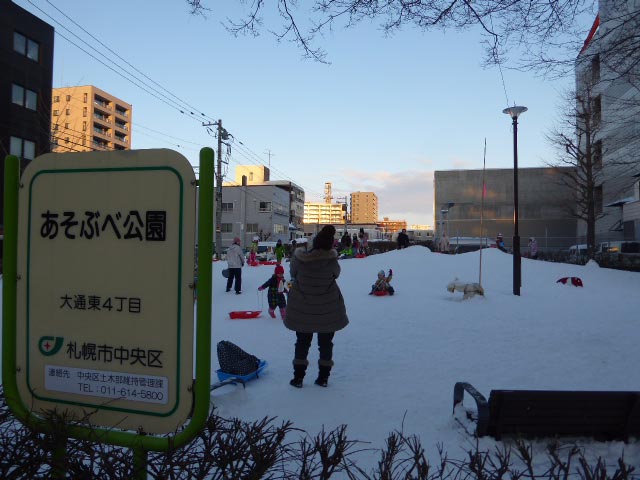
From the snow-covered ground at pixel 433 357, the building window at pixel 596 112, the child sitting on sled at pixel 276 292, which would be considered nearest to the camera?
the snow-covered ground at pixel 433 357

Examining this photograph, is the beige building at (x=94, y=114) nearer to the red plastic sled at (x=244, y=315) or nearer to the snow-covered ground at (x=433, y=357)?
the red plastic sled at (x=244, y=315)

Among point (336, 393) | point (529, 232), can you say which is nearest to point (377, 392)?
point (336, 393)

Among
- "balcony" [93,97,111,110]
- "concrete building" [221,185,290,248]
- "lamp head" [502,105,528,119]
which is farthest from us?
"balcony" [93,97,111,110]

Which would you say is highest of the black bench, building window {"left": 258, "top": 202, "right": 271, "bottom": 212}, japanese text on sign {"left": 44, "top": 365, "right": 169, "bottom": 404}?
building window {"left": 258, "top": 202, "right": 271, "bottom": 212}

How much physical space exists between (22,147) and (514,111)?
87.6 ft

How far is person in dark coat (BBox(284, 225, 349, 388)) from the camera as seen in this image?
474 centimetres

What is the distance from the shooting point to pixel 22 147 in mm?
26609

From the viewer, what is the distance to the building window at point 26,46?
1040 inches

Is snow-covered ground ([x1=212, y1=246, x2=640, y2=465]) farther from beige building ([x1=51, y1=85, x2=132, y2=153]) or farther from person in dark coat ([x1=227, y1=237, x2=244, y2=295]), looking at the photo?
beige building ([x1=51, y1=85, x2=132, y2=153])

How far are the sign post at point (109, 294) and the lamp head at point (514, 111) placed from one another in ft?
42.1

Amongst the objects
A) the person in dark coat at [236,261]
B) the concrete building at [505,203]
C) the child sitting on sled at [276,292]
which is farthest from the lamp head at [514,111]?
the concrete building at [505,203]

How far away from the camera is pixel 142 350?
6.00ft

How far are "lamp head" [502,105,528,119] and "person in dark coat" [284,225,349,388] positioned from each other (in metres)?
10.1

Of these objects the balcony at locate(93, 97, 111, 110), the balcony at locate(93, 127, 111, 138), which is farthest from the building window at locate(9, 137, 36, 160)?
the balcony at locate(93, 97, 111, 110)
